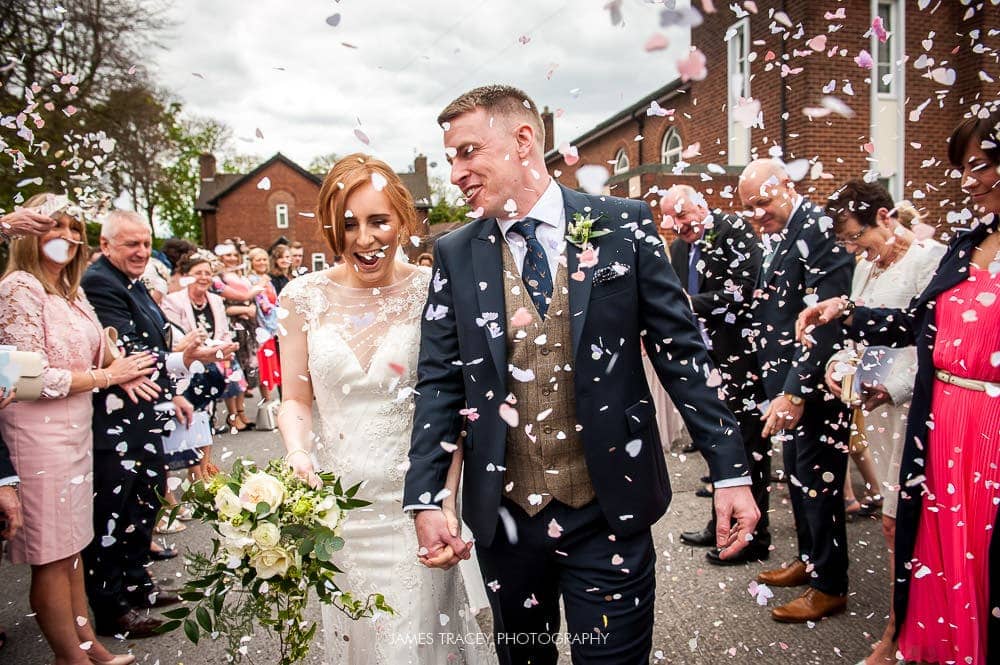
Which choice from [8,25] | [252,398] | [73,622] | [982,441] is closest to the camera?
[982,441]

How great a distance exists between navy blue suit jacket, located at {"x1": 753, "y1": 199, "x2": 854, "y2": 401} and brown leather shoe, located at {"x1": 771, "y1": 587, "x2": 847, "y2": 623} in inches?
43.9

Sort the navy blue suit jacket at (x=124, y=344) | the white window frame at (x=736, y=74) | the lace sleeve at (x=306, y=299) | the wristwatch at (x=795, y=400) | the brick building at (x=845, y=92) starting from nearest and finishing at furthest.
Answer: the lace sleeve at (x=306, y=299), the wristwatch at (x=795, y=400), the navy blue suit jacket at (x=124, y=344), the brick building at (x=845, y=92), the white window frame at (x=736, y=74)

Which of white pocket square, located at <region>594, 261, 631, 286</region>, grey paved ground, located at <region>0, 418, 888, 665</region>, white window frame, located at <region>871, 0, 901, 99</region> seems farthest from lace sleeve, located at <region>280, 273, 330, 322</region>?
white window frame, located at <region>871, 0, 901, 99</region>

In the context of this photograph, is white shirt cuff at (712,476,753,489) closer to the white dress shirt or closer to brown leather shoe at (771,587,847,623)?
the white dress shirt

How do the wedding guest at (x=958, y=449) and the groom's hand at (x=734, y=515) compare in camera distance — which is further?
the wedding guest at (x=958, y=449)

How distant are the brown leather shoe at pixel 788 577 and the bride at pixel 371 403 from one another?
7.15ft

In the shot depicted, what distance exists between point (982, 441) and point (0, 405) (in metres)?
4.06

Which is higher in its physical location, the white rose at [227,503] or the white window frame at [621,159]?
the white window frame at [621,159]

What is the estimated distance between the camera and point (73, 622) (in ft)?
10.8

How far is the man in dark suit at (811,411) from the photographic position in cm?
361

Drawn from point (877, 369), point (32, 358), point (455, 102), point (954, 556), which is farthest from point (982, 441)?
point (32, 358)

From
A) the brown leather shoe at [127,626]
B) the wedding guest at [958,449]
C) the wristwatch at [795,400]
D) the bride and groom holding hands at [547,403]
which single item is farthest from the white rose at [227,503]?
the wristwatch at [795,400]

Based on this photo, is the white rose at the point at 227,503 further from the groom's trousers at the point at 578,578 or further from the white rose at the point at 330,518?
the groom's trousers at the point at 578,578

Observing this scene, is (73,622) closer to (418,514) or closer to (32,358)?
(32,358)
